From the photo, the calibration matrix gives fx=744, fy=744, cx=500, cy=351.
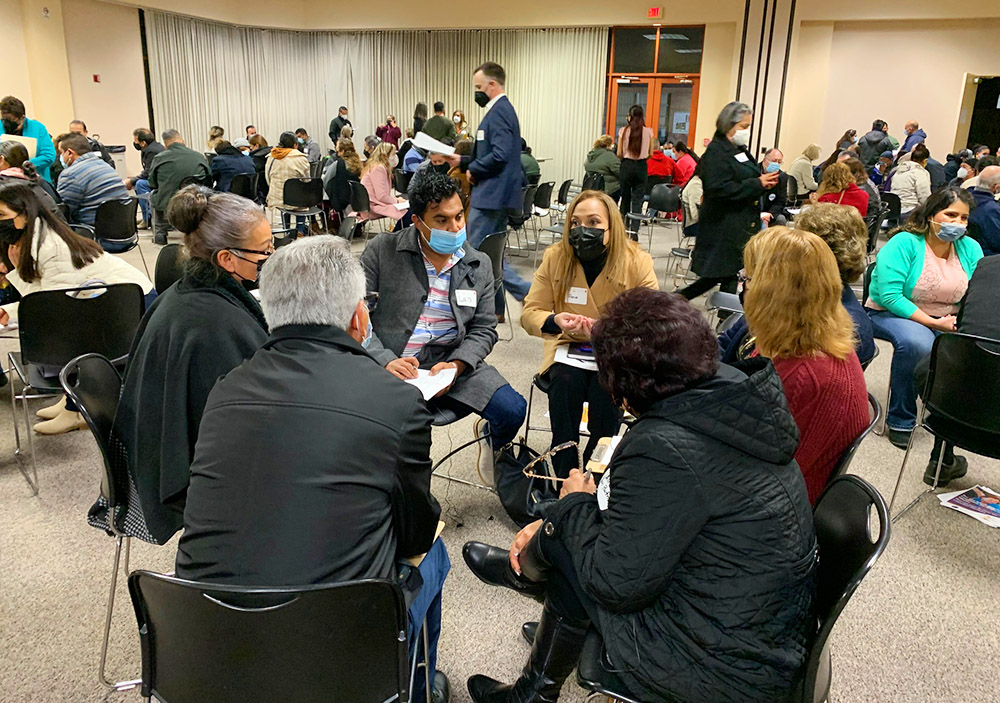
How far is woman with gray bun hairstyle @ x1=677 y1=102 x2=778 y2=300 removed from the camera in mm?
4965

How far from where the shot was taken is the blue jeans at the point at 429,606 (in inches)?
64.2

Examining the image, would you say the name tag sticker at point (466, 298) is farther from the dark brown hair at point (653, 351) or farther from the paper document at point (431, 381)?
the dark brown hair at point (653, 351)

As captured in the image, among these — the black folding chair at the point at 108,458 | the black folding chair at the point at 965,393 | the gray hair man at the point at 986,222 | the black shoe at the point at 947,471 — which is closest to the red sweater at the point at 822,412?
the black folding chair at the point at 965,393

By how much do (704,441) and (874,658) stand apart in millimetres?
1383

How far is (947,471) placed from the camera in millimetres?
3320

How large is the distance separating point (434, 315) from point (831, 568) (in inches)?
70.8

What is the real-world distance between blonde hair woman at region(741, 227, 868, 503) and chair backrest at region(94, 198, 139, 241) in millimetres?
5304

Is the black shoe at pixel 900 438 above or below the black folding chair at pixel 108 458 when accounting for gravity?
below

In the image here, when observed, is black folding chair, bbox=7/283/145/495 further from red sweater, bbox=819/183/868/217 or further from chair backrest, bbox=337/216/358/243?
red sweater, bbox=819/183/868/217

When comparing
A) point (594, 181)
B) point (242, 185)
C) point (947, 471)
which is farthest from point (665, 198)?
point (242, 185)

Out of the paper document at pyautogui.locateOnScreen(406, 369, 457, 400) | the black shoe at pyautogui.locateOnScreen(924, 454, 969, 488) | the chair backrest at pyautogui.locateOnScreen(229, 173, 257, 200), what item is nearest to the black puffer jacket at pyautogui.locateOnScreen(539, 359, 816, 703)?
the paper document at pyautogui.locateOnScreen(406, 369, 457, 400)

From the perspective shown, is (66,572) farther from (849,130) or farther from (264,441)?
(849,130)

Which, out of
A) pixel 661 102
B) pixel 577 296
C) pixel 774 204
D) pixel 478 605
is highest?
pixel 661 102

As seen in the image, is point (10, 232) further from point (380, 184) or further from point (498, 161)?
point (380, 184)
